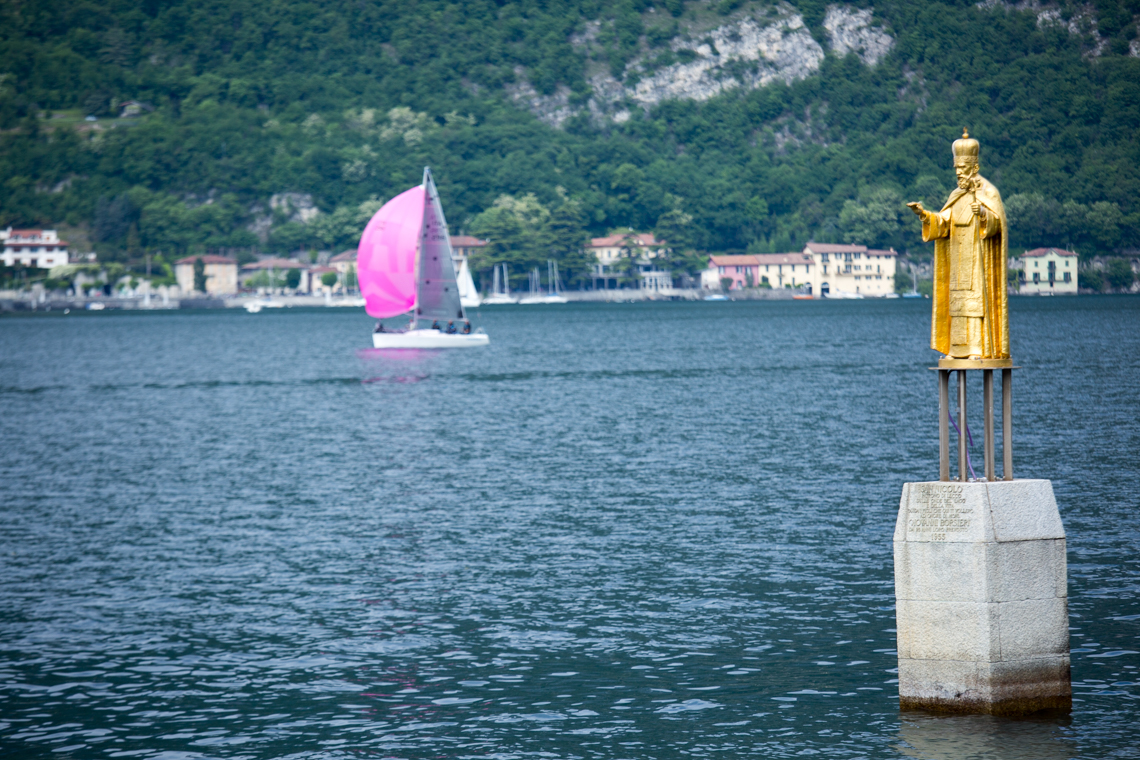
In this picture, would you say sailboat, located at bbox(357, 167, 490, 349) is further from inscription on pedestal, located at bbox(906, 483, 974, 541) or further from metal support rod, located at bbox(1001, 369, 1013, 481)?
inscription on pedestal, located at bbox(906, 483, 974, 541)

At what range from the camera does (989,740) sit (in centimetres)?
1562

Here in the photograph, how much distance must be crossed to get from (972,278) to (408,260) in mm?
95971

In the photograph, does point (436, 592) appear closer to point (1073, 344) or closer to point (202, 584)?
point (202, 584)

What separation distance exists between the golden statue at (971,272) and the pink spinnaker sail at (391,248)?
311ft

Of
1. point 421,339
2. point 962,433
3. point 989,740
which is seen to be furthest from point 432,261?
point 989,740

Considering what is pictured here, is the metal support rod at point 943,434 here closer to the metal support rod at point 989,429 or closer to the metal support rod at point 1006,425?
the metal support rod at point 989,429

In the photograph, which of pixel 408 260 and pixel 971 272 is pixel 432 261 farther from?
pixel 971 272

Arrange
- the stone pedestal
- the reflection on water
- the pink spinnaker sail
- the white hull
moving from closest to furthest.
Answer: the stone pedestal < the reflection on water < the pink spinnaker sail < the white hull

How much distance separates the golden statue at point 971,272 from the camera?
52.6ft

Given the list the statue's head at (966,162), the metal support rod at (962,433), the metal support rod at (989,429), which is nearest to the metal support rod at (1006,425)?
the metal support rod at (989,429)

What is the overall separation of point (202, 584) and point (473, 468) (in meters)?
19.3

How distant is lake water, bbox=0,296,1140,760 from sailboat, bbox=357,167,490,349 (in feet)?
136

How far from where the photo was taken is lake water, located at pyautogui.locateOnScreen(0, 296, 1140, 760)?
1794 centimetres

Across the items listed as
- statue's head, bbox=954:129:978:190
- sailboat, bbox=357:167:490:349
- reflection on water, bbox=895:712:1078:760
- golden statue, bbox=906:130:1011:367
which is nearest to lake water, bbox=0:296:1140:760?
reflection on water, bbox=895:712:1078:760
